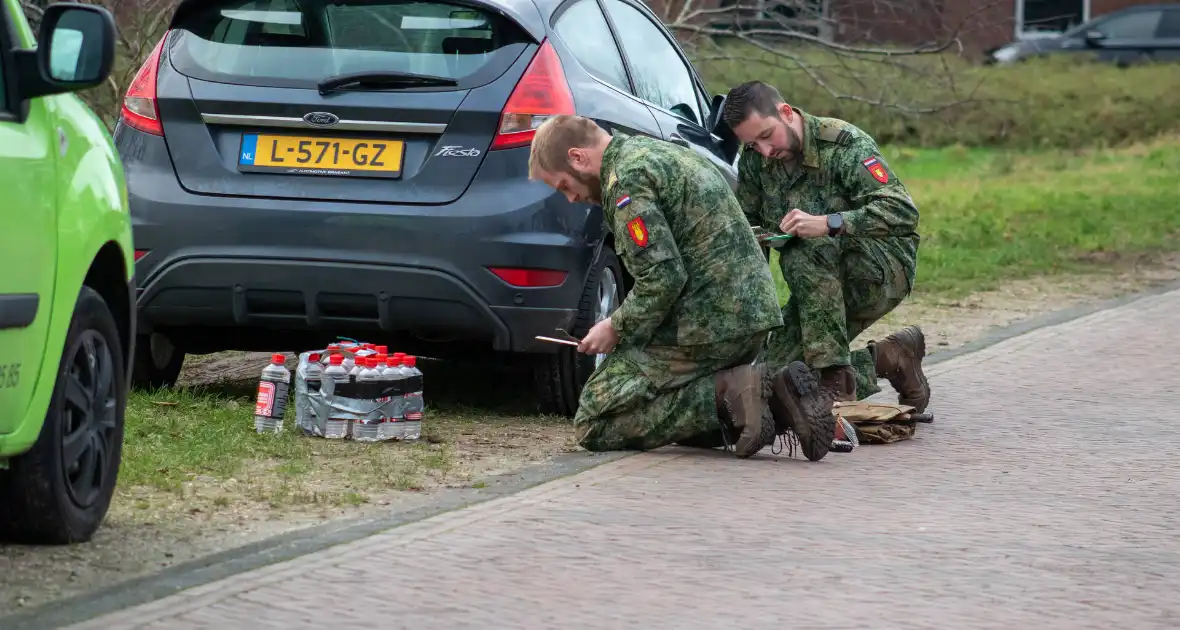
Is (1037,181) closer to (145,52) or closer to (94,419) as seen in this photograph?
(145,52)

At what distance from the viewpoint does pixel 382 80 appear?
6934 mm

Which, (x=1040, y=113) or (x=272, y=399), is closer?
(x=272, y=399)

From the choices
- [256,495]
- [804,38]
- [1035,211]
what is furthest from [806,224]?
[1035,211]

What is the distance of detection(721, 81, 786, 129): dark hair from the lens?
7215mm

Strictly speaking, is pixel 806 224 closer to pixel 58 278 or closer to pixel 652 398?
pixel 652 398

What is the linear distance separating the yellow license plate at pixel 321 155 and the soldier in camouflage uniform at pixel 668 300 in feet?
2.04

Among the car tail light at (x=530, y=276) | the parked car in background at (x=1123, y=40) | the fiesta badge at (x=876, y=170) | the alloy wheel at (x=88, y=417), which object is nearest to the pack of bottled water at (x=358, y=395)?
the car tail light at (x=530, y=276)

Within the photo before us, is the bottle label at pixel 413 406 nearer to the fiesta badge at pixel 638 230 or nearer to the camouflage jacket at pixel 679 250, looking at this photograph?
the camouflage jacket at pixel 679 250

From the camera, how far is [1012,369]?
9195 millimetres

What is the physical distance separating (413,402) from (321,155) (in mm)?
908

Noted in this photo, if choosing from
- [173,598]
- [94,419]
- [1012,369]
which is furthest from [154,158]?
[1012,369]

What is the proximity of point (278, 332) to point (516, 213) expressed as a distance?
1.18 metres

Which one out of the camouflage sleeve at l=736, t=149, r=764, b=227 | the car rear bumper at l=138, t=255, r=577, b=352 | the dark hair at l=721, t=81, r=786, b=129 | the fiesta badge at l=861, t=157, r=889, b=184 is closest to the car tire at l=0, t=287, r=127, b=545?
the car rear bumper at l=138, t=255, r=577, b=352

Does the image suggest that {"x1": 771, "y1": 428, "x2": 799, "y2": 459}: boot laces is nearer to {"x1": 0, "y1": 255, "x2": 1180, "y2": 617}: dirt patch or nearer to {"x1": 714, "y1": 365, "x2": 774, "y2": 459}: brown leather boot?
{"x1": 714, "y1": 365, "x2": 774, "y2": 459}: brown leather boot
